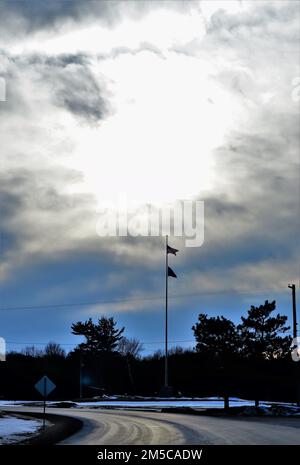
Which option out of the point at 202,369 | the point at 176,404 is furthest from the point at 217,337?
the point at 176,404

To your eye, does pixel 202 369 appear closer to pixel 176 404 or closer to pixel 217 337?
pixel 217 337

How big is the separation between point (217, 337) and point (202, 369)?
5075mm

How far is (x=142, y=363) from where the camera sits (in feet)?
326

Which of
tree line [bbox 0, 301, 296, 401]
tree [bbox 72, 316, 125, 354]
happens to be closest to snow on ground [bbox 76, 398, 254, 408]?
tree line [bbox 0, 301, 296, 401]

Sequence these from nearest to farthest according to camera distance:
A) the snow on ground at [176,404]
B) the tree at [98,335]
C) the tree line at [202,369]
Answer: the snow on ground at [176,404]
the tree line at [202,369]
the tree at [98,335]

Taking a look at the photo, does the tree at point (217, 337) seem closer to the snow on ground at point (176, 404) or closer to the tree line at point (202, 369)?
the tree line at point (202, 369)

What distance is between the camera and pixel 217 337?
8681 centimetres

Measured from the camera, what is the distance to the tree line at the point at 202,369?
257 ft

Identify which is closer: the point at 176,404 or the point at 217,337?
the point at 176,404

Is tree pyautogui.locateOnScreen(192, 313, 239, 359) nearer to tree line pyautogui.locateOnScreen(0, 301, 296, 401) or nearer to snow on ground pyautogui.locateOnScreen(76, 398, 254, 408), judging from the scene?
tree line pyautogui.locateOnScreen(0, 301, 296, 401)

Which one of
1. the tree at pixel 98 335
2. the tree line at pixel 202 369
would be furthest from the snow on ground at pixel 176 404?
the tree at pixel 98 335
